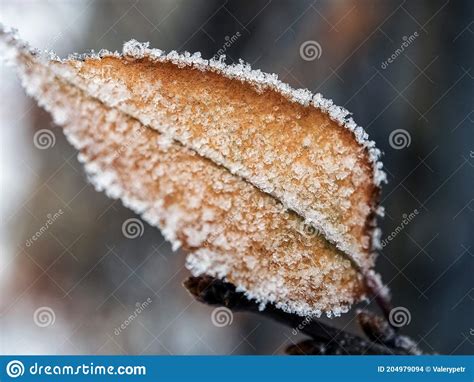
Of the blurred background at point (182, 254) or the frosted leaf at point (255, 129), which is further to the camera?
the blurred background at point (182, 254)

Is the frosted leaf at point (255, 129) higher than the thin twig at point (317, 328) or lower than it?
higher

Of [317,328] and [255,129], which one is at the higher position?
[255,129]

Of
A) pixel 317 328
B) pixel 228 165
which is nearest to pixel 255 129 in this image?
pixel 228 165

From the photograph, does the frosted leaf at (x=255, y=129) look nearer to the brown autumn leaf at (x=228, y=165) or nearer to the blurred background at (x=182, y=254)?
the brown autumn leaf at (x=228, y=165)

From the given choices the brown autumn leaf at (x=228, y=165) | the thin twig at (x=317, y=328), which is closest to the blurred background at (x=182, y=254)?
the thin twig at (x=317, y=328)

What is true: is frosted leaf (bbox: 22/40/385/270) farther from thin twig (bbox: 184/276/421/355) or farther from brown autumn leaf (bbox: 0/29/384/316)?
thin twig (bbox: 184/276/421/355)

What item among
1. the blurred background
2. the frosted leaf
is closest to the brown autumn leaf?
the frosted leaf

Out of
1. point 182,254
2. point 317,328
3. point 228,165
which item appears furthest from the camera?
point 182,254

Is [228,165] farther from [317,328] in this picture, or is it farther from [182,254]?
[182,254]
